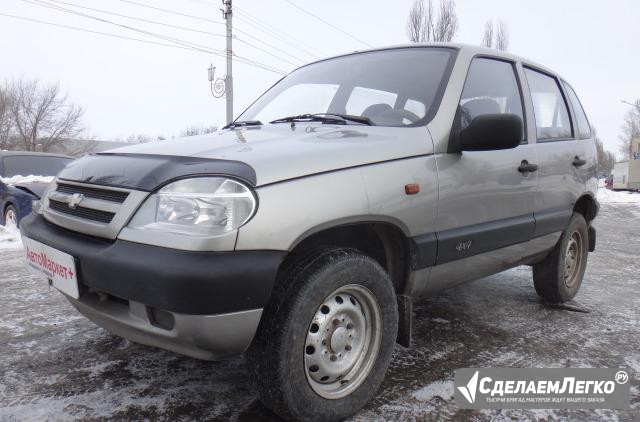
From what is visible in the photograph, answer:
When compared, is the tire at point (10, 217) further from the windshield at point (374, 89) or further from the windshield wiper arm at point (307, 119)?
the windshield wiper arm at point (307, 119)

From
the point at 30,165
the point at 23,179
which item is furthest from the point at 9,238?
the point at 30,165

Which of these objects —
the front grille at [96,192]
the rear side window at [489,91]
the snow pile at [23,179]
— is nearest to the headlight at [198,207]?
the front grille at [96,192]

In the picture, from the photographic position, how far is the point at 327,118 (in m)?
2.67

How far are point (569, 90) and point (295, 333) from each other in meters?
3.58

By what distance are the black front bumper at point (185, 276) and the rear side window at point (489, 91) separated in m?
1.50

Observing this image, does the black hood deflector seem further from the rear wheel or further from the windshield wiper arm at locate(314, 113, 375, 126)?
the rear wheel

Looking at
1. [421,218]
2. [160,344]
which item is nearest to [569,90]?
[421,218]

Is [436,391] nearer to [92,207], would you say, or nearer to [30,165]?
[92,207]

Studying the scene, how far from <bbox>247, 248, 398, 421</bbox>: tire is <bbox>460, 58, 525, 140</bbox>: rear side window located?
44.0 inches

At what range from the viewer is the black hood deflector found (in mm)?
1757

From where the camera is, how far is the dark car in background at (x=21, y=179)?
6.60m

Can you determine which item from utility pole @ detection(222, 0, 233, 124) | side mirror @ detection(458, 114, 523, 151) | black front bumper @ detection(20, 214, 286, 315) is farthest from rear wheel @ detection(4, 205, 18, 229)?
utility pole @ detection(222, 0, 233, 124)

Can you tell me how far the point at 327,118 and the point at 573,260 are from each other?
266 cm

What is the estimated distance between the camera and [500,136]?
236 cm
